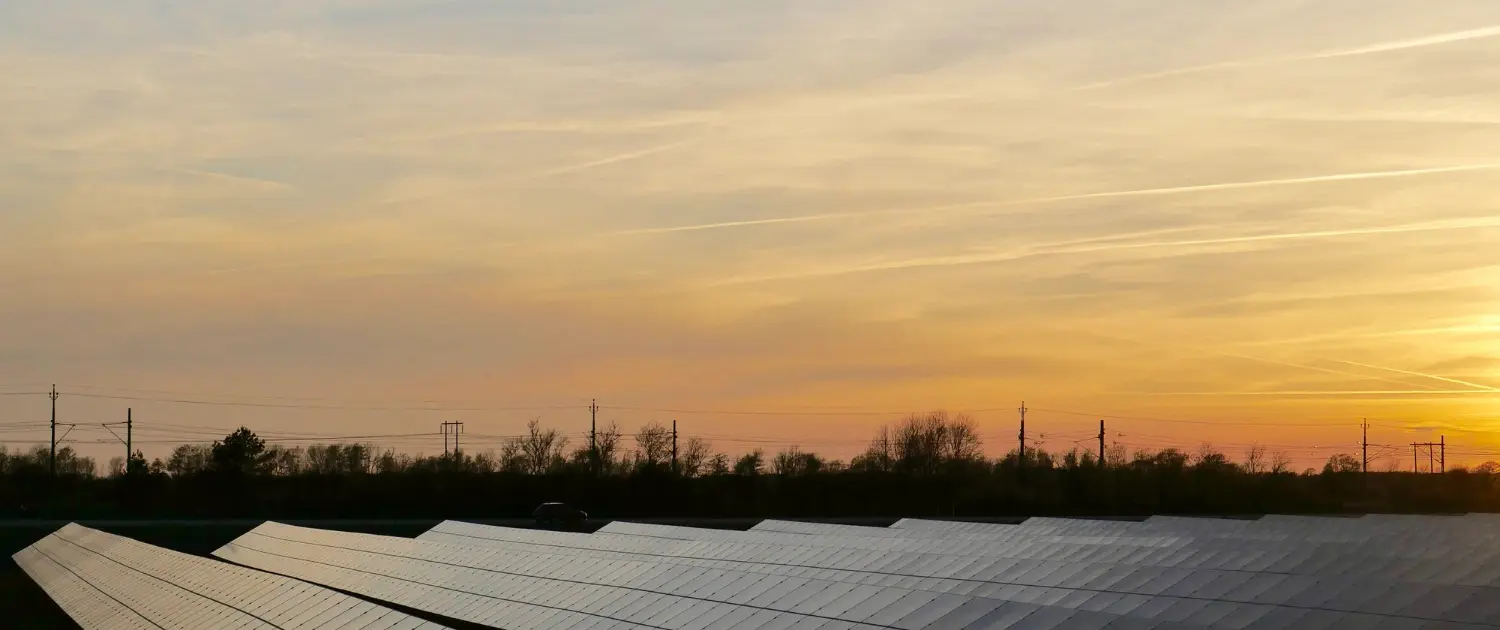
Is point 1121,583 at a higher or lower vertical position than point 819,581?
lower

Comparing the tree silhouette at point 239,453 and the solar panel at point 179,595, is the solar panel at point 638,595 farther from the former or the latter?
the tree silhouette at point 239,453

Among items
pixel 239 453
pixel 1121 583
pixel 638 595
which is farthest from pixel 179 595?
pixel 239 453

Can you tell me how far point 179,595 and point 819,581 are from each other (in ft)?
71.3

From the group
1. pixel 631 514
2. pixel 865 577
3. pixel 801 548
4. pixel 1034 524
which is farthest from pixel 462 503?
pixel 865 577

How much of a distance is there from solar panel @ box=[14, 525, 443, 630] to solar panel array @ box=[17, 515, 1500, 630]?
12cm

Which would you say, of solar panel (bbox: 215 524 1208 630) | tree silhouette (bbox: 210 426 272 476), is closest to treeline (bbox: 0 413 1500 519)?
tree silhouette (bbox: 210 426 272 476)

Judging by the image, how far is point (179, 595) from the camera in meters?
45.3

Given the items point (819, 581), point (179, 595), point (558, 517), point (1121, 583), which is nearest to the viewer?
point (819, 581)

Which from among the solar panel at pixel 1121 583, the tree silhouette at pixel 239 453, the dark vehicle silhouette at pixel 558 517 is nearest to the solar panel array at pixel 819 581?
the solar panel at pixel 1121 583

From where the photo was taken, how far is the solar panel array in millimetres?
29766

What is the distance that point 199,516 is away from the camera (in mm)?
111062

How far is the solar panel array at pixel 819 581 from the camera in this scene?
29766mm

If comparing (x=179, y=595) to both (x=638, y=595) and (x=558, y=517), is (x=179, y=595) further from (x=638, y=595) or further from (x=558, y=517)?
(x=558, y=517)

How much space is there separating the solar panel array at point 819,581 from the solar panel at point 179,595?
0.12 metres
